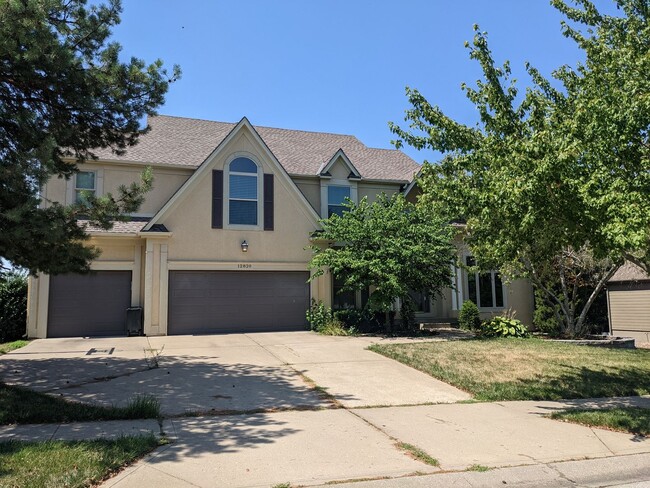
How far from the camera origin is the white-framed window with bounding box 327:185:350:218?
67.4 feet

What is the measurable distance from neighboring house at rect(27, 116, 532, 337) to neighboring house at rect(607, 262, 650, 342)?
22.3ft

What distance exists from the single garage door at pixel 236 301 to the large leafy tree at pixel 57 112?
25.5 feet

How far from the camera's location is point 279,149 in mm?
22109

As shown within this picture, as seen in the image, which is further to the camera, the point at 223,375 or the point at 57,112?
the point at 223,375

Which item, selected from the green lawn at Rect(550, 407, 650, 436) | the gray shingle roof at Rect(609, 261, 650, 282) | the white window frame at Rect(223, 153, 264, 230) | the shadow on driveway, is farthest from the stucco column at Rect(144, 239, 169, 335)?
the gray shingle roof at Rect(609, 261, 650, 282)

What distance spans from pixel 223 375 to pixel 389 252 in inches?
312

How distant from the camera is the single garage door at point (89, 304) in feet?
54.7

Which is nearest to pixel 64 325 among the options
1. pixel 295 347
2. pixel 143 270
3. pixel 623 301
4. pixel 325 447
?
pixel 143 270

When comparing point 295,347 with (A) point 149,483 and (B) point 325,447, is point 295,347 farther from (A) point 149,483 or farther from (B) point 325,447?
(A) point 149,483

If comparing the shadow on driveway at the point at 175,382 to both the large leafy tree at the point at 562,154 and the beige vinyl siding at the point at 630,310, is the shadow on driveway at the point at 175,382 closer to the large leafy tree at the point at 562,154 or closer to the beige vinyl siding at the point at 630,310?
the large leafy tree at the point at 562,154

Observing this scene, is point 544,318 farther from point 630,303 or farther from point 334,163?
point 334,163

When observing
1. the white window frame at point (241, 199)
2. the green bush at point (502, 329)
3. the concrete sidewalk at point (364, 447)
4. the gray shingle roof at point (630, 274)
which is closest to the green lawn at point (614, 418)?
the concrete sidewalk at point (364, 447)

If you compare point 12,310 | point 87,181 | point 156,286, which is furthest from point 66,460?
point 87,181

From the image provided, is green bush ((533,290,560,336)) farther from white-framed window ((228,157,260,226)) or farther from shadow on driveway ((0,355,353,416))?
shadow on driveway ((0,355,353,416))
